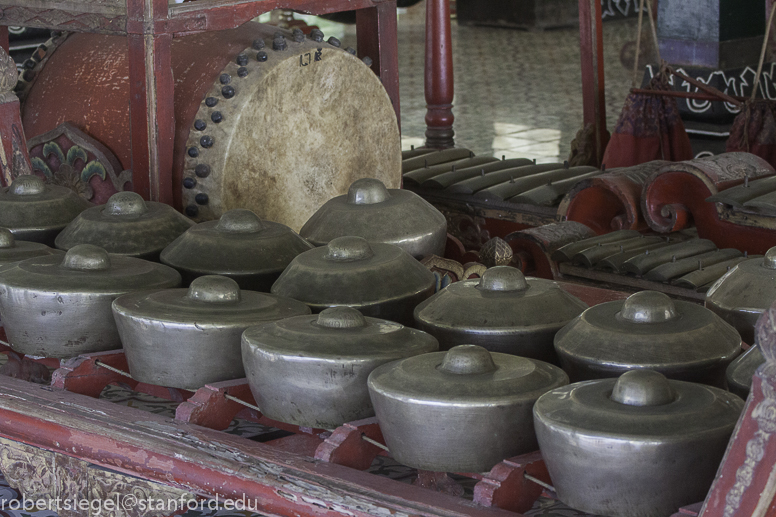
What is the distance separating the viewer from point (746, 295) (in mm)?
1492

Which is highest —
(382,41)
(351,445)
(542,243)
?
(382,41)

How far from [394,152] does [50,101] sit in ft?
2.95

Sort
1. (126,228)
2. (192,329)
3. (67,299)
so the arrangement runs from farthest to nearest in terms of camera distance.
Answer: (126,228) → (67,299) → (192,329)

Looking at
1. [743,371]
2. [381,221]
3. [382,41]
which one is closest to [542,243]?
[382,41]

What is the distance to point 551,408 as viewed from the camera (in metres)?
1.13

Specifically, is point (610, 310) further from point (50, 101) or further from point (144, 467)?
point (50, 101)

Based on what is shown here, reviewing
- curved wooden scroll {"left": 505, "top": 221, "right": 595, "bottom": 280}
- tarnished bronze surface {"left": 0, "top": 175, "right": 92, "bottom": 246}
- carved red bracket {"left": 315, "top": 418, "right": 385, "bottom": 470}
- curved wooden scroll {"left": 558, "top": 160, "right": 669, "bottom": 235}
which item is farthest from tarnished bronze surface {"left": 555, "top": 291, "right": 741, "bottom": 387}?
curved wooden scroll {"left": 558, "top": 160, "right": 669, "bottom": 235}

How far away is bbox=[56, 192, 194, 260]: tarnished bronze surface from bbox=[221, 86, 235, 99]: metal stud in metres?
0.42

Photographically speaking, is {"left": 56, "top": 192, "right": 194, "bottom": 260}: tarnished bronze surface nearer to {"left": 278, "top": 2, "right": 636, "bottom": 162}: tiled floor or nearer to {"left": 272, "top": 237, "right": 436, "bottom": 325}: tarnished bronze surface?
{"left": 272, "top": 237, "right": 436, "bottom": 325}: tarnished bronze surface

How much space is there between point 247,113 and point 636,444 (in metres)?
1.53

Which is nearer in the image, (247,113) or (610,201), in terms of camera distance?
(247,113)

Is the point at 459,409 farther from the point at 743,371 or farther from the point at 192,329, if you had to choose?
the point at 192,329

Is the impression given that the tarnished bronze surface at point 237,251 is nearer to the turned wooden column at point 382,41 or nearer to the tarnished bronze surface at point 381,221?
the tarnished bronze surface at point 381,221

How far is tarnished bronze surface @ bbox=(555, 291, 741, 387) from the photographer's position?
1271 millimetres
